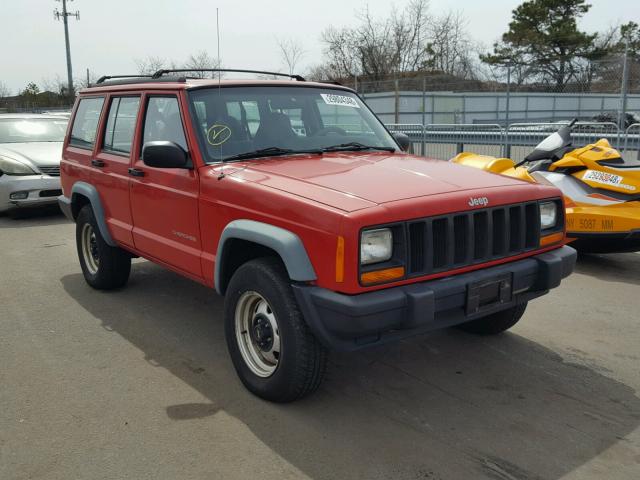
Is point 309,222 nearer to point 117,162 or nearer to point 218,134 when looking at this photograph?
point 218,134

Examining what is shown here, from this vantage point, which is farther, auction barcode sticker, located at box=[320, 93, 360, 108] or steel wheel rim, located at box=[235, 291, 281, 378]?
auction barcode sticker, located at box=[320, 93, 360, 108]

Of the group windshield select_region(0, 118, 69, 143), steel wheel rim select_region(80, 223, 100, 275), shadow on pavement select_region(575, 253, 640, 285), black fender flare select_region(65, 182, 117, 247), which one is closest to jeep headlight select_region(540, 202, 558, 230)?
shadow on pavement select_region(575, 253, 640, 285)

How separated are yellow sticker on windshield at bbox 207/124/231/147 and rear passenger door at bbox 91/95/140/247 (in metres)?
0.99

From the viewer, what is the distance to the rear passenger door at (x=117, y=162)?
16.5ft

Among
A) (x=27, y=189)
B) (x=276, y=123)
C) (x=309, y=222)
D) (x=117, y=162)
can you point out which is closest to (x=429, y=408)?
(x=309, y=222)

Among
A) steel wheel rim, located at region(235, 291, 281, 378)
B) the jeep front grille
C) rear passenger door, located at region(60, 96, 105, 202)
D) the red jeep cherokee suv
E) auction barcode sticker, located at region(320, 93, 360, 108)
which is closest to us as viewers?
the red jeep cherokee suv

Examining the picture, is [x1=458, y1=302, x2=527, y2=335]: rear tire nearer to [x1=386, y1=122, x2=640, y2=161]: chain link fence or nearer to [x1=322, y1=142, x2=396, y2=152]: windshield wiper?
[x1=322, y1=142, x2=396, y2=152]: windshield wiper

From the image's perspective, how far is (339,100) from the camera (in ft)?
16.5

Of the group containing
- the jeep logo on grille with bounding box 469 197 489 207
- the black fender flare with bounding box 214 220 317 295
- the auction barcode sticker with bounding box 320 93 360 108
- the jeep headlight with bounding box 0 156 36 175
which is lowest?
the jeep headlight with bounding box 0 156 36 175

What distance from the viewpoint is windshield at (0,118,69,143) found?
35.7 feet

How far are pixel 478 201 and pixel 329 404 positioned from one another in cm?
145

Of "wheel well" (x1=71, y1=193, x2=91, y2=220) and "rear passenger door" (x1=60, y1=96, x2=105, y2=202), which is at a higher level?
"rear passenger door" (x1=60, y1=96, x2=105, y2=202)

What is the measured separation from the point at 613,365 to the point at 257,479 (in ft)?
8.40

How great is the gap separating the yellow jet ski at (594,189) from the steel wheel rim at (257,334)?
3337 mm
